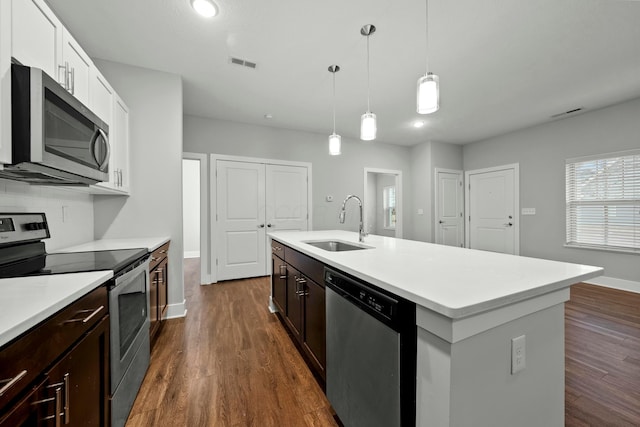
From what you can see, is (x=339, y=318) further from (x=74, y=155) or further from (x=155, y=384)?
(x=74, y=155)

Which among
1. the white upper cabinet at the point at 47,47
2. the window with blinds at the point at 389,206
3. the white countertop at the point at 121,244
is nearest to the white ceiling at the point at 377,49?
the white upper cabinet at the point at 47,47

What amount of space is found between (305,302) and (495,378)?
3.86 ft

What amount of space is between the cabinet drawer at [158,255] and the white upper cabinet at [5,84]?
1119mm

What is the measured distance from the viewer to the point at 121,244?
2.12 metres

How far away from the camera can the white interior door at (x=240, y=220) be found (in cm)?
409

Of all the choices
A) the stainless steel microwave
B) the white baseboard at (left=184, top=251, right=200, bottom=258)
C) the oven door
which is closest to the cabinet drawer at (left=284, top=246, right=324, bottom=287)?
the oven door

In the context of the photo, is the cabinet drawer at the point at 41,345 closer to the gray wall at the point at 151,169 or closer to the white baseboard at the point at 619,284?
the gray wall at the point at 151,169

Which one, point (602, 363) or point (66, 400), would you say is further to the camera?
point (602, 363)

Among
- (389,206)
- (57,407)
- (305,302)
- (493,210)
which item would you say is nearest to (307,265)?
(305,302)

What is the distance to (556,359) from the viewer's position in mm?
1031

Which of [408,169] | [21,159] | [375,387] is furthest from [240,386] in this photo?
[408,169]

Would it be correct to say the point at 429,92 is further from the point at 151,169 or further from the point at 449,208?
the point at 449,208

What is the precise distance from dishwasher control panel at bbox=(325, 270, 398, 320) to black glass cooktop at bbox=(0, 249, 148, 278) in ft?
3.55

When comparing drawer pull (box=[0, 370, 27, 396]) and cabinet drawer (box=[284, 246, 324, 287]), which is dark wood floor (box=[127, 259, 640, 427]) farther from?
drawer pull (box=[0, 370, 27, 396])
